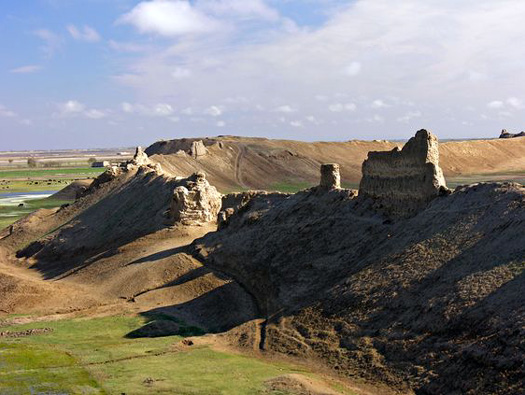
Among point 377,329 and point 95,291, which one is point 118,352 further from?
point 95,291

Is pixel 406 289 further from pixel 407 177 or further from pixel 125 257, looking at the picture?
pixel 125 257

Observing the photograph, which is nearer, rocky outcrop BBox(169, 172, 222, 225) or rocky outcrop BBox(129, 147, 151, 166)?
rocky outcrop BBox(169, 172, 222, 225)

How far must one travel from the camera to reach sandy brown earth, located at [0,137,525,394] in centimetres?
1914

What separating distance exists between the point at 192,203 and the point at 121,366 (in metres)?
21.7

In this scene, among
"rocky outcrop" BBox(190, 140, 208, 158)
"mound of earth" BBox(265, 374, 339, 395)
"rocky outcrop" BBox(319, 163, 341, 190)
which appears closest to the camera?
"mound of earth" BBox(265, 374, 339, 395)

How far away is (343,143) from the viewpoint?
123438 mm

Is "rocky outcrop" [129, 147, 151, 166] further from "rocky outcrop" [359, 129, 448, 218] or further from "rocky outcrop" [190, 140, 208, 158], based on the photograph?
"rocky outcrop" [359, 129, 448, 218]

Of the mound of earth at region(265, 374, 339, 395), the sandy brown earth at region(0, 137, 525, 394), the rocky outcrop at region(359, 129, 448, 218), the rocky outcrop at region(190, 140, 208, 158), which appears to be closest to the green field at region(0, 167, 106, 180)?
the rocky outcrop at region(190, 140, 208, 158)

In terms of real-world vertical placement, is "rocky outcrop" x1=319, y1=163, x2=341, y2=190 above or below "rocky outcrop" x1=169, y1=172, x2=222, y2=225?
above

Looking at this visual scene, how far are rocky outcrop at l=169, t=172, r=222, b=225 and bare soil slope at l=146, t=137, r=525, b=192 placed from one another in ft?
123

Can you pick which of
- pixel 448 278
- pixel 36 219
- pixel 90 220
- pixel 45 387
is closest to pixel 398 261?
pixel 448 278

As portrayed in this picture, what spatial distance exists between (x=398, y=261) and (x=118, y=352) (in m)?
11.0

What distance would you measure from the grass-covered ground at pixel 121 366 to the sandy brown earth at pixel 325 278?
156 centimetres

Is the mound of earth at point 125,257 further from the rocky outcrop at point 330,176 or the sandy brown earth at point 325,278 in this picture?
the rocky outcrop at point 330,176
